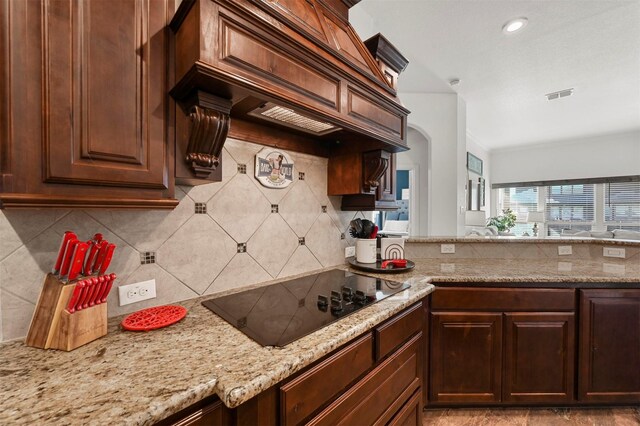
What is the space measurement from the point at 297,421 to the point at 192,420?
0.33 m

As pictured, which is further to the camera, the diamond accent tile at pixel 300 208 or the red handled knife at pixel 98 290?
the diamond accent tile at pixel 300 208

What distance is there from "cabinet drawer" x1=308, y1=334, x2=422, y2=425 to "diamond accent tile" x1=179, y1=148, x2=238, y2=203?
3.30 feet

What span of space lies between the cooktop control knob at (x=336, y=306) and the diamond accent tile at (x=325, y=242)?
622mm

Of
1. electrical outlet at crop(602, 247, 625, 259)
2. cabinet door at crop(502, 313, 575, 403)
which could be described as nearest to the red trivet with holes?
cabinet door at crop(502, 313, 575, 403)

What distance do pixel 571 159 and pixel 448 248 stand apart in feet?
23.2

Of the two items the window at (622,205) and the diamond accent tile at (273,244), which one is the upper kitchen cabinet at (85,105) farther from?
the window at (622,205)

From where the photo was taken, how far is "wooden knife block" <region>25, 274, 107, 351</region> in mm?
776

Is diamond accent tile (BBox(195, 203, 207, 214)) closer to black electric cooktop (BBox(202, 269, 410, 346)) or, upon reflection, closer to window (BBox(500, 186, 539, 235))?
black electric cooktop (BBox(202, 269, 410, 346))

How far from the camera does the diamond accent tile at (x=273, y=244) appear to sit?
150cm

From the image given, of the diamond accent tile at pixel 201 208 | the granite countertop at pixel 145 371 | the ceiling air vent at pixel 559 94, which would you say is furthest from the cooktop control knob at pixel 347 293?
the ceiling air vent at pixel 559 94

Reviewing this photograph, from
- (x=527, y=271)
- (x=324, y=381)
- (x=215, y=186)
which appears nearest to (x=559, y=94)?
(x=527, y=271)

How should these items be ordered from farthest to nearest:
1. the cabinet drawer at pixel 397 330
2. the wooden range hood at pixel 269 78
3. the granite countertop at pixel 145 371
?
1. the cabinet drawer at pixel 397 330
2. the wooden range hood at pixel 269 78
3. the granite countertop at pixel 145 371

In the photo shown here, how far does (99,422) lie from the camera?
1.71ft

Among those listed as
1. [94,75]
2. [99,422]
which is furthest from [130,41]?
[99,422]
